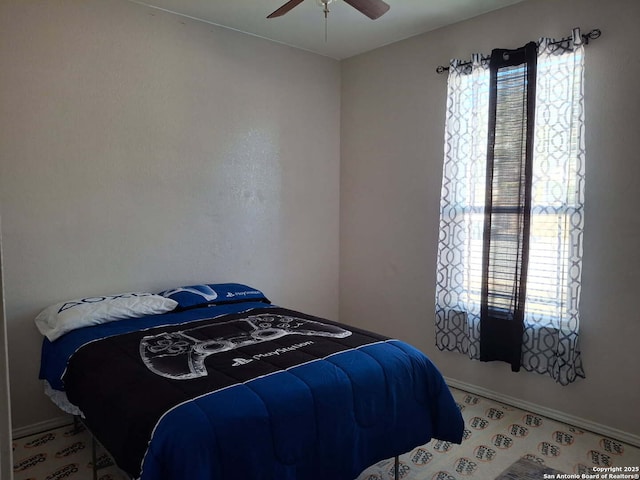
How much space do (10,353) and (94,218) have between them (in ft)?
3.07

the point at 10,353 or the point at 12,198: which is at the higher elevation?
the point at 12,198

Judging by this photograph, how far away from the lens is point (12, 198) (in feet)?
8.65

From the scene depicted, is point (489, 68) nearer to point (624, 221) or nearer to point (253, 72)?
point (624, 221)

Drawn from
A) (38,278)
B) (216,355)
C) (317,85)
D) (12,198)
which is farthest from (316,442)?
(317,85)

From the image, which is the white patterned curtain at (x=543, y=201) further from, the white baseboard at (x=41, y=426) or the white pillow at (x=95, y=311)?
the white baseboard at (x=41, y=426)

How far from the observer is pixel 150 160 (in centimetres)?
314

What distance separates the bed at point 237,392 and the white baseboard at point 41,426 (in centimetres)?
43

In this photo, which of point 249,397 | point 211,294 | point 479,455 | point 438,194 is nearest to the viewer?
point 249,397

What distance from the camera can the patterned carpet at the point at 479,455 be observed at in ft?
7.61

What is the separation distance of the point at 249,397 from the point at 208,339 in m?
0.75

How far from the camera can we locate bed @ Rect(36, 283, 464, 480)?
1.56m

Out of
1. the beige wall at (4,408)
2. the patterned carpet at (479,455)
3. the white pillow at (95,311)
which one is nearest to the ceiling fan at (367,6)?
the white pillow at (95,311)

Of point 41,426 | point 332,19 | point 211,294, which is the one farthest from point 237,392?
point 332,19

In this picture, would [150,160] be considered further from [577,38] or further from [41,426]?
[577,38]
